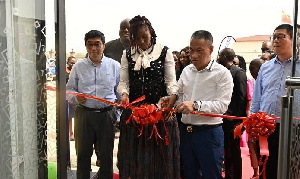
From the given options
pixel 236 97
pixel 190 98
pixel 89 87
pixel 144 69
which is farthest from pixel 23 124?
pixel 236 97

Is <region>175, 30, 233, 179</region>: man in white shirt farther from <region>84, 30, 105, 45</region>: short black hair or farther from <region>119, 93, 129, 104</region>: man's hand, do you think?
<region>84, 30, 105, 45</region>: short black hair

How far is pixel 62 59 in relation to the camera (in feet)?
3.85

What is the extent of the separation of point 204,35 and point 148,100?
2.09 feet

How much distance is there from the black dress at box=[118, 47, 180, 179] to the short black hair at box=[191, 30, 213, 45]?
0.25m

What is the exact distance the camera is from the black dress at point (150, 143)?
250cm

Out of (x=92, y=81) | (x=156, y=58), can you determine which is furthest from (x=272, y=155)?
(x=92, y=81)

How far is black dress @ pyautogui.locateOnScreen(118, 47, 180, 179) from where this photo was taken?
2502mm

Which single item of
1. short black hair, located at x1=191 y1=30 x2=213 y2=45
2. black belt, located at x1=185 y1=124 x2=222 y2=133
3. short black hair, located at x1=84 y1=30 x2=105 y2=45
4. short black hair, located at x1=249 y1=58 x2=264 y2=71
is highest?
short black hair, located at x1=84 y1=30 x2=105 y2=45

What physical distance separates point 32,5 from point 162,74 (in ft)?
4.80

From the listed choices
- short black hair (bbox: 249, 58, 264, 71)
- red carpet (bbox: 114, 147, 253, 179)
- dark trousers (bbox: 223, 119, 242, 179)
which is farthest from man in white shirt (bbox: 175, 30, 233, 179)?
short black hair (bbox: 249, 58, 264, 71)

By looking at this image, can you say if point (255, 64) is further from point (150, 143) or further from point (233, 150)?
point (150, 143)

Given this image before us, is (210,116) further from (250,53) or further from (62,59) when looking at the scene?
(250,53)

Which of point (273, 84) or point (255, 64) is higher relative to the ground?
point (255, 64)

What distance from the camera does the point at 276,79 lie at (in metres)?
2.48
